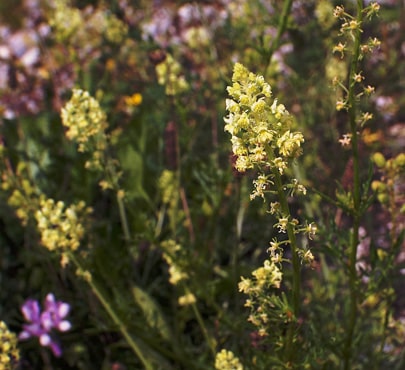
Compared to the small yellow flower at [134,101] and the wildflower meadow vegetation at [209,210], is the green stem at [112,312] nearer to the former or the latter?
the wildflower meadow vegetation at [209,210]

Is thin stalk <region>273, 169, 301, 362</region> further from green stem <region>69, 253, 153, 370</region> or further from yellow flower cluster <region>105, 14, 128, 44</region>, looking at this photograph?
yellow flower cluster <region>105, 14, 128, 44</region>

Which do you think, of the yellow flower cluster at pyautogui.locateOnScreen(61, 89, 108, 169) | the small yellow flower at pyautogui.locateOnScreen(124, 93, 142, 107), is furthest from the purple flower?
the small yellow flower at pyautogui.locateOnScreen(124, 93, 142, 107)

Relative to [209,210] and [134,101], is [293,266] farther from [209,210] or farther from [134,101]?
[134,101]

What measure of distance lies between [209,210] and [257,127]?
1573 mm

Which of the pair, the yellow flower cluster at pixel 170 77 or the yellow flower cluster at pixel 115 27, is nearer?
the yellow flower cluster at pixel 170 77

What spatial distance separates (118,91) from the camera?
145 inches

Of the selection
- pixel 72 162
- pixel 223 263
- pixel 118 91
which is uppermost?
pixel 118 91

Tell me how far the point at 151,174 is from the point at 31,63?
6.49 feet

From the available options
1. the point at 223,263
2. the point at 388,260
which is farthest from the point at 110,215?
the point at 388,260

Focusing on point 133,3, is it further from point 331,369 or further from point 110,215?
point 331,369

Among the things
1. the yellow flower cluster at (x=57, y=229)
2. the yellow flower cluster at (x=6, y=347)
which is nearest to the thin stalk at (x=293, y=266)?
the yellow flower cluster at (x=57, y=229)

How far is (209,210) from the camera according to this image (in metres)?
2.77

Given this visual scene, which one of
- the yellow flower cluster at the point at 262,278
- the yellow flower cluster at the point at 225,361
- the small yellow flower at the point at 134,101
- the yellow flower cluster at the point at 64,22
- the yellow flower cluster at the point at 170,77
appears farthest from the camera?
the small yellow flower at the point at 134,101

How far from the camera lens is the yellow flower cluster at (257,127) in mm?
1207
